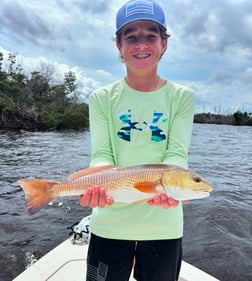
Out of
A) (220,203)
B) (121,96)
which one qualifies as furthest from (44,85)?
(121,96)

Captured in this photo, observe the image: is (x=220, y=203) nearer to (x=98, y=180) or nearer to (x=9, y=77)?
(x=98, y=180)

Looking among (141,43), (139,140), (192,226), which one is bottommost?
(192,226)

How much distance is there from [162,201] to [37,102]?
46.7 metres

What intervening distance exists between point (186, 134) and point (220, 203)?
23.0ft

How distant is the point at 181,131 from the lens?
210cm

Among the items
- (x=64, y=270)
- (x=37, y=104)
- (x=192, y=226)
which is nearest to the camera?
(x=64, y=270)

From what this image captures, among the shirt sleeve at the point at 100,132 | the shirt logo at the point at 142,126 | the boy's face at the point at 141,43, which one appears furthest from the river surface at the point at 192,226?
the boy's face at the point at 141,43

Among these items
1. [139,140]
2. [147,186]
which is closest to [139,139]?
[139,140]

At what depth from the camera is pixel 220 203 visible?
28.3ft

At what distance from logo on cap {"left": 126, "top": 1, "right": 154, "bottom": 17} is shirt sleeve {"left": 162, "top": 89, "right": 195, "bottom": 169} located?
540mm

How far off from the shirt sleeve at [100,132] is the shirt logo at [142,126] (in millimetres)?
97

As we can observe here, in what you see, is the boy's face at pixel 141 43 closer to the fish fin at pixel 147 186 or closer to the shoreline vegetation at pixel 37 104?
the fish fin at pixel 147 186

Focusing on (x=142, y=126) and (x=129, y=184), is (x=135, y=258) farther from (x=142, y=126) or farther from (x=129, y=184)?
(x=142, y=126)

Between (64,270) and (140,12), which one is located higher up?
(140,12)
